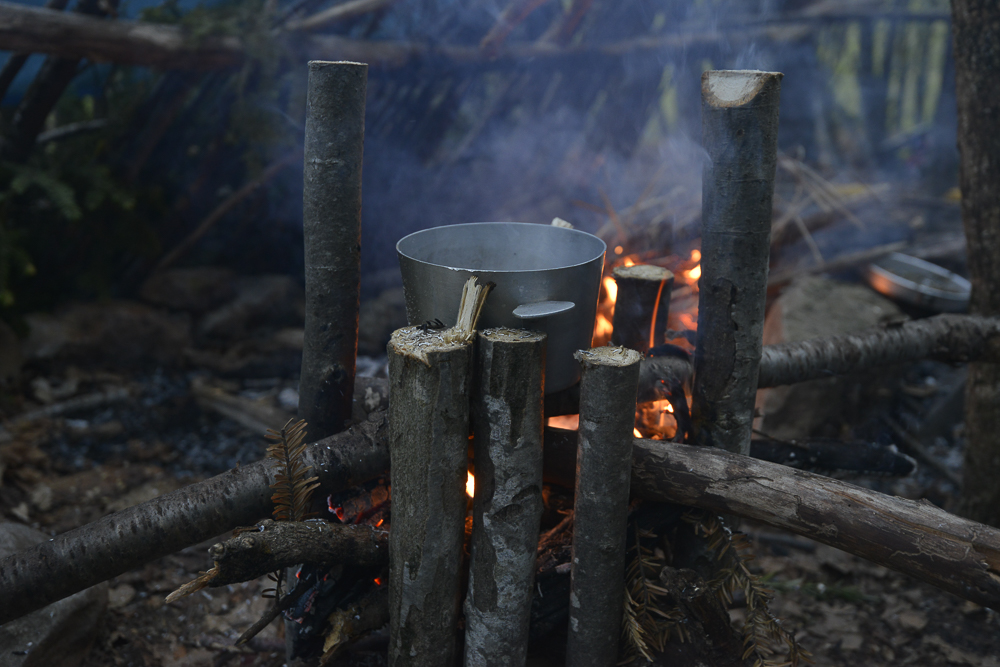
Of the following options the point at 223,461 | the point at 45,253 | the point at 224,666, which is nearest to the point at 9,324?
the point at 45,253

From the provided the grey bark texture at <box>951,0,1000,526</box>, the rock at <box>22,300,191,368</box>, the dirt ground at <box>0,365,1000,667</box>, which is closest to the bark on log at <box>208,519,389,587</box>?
the dirt ground at <box>0,365,1000,667</box>

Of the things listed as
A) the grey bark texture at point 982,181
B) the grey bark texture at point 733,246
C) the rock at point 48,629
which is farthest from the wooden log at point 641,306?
the rock at point 48,629

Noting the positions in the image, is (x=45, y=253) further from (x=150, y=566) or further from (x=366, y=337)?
(x=150, y=566)

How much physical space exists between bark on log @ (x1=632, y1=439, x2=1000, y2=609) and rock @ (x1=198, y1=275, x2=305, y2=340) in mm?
5206

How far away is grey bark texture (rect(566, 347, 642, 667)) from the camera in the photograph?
1840 millimetres

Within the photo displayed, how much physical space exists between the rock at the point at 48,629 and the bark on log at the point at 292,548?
125cm

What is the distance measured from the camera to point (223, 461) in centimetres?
450

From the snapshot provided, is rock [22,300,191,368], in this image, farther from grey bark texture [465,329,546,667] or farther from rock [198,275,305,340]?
grey bark texture [465,329,546,667]

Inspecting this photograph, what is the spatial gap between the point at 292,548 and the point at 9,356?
452cm

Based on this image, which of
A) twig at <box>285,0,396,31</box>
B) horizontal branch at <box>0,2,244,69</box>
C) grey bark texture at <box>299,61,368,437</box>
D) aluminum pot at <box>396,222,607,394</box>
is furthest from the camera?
twig at <box>285,0,396,31</box>

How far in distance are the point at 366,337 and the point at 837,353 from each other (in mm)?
4489

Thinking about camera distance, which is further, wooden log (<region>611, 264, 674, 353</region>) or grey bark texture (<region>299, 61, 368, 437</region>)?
wooden log (<region>611, 264, 674, 353</region>)

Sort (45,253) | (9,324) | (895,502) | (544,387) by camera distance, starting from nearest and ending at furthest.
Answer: (895,502)
(544,387)
(9,324)
(45,253)

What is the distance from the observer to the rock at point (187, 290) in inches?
241
